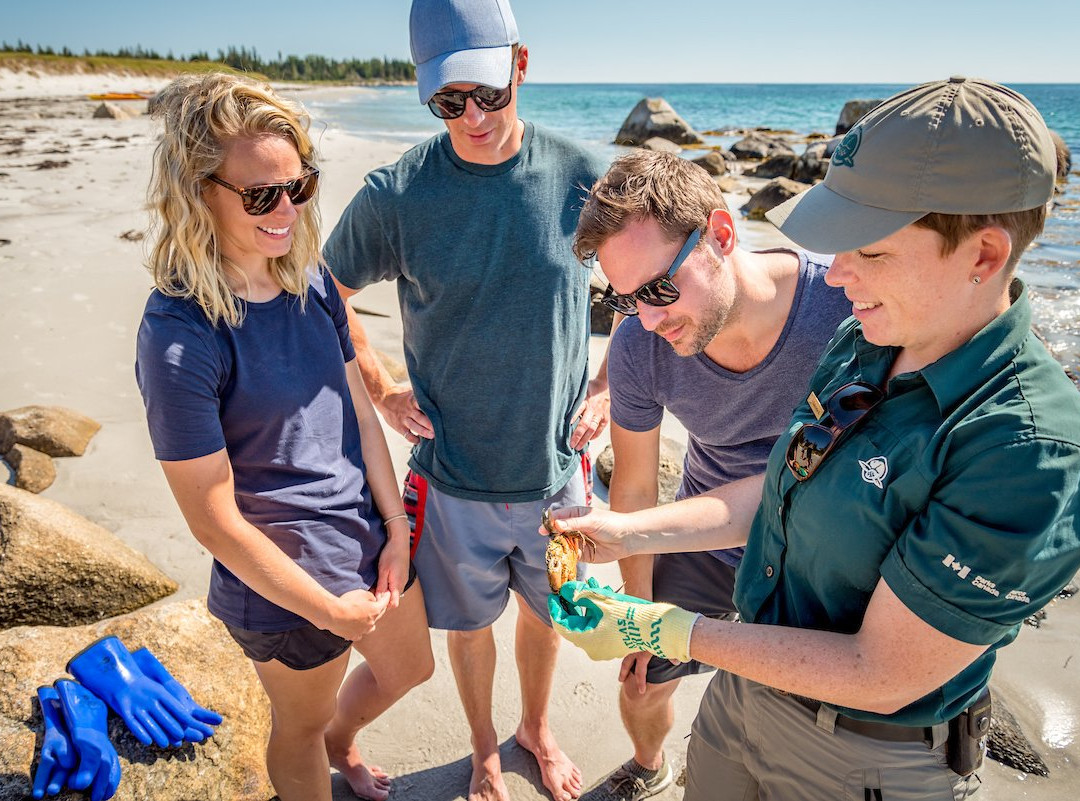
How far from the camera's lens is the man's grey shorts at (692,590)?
2846mm

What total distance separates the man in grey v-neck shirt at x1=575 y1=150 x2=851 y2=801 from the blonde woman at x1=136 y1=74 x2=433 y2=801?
917 millimetres

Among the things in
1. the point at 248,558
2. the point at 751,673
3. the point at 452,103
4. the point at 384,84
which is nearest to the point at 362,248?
the point at 452,103

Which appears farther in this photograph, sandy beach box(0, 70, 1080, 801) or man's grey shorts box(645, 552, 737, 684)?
sandy beach box(0, 70, 1080, 801)

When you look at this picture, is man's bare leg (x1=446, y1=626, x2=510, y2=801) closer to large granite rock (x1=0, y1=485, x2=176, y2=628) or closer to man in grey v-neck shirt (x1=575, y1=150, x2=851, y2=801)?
man in grey v-neck shirt (x1=575, y1=150, x2=851, y2=801)

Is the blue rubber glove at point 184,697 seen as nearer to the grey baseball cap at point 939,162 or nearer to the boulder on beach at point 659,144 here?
the grey baseball cap at point 939,162

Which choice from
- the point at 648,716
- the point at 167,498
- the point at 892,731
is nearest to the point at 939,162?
the point at 892,731

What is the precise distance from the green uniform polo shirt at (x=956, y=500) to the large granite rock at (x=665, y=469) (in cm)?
307

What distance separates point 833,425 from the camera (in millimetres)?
1704

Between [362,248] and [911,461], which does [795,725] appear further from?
[362,248]

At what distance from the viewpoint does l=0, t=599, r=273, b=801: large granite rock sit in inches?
104

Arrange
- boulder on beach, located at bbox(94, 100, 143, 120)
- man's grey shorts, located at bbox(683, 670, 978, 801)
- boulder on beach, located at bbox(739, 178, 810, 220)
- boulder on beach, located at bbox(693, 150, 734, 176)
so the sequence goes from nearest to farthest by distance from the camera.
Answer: man's grey shorts, located at bbox(683, 670, 978, 801), boulder on beach, located at bbox(739, 178, 810, 220), boulder on beach, located at bbox(693, 150, 734, 176), boulder on beach, located at bbox(94, 100, 143, 120)

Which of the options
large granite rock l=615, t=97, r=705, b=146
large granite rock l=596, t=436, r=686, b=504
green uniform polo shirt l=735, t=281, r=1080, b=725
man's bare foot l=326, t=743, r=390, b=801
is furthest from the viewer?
large granite rock l=615, t=97, r=705, b=146

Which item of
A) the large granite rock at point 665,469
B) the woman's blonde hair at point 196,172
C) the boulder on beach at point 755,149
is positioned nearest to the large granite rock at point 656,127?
the boulder on beach at point 755,149

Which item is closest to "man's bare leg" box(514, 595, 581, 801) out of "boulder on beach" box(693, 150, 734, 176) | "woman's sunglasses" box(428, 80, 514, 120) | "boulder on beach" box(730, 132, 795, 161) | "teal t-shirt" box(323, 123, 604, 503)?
"teal t-shirt" box(323, 123, 604, 503)
